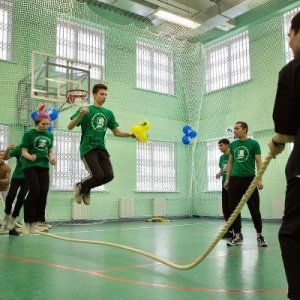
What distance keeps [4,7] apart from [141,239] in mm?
6374

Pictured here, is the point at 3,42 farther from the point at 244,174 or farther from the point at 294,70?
the point at 294,70

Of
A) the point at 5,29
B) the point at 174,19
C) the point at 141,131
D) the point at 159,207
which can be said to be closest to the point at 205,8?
the point at 174,19

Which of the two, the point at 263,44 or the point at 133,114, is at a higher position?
the point at 263,44

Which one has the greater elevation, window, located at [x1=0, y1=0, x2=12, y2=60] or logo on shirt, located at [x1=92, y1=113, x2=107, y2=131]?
window, located at [x1=0, y1=0, x2=12, y2=60]

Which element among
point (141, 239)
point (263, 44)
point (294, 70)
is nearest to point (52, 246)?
point (141, 239)

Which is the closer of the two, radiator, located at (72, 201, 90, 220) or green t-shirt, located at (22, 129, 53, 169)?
green t-shirt, located at (22, 129, 53, 169)

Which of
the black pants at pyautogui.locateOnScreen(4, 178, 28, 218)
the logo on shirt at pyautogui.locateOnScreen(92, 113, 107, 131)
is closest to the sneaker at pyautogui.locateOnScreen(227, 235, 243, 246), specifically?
the logo on shirt at pyautogui.locateOnScreen(92, 113, 107, 131)

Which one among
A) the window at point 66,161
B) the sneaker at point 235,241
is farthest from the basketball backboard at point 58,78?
the sneaker at point 235,241

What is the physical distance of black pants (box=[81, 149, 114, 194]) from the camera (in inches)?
166

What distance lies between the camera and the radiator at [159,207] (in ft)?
35.2

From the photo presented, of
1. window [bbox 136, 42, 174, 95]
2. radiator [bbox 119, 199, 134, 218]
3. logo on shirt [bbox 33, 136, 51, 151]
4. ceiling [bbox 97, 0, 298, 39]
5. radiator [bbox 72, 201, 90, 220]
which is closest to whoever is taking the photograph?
logo on shirt [bbox 33, 136, 51, 151]

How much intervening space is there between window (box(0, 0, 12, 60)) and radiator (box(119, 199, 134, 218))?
178 inches

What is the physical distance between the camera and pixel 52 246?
4.73m

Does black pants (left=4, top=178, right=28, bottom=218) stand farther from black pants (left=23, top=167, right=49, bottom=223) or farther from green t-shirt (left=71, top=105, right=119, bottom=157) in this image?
green t-shirt (left=71, top=105, right=119, bottom=157)
